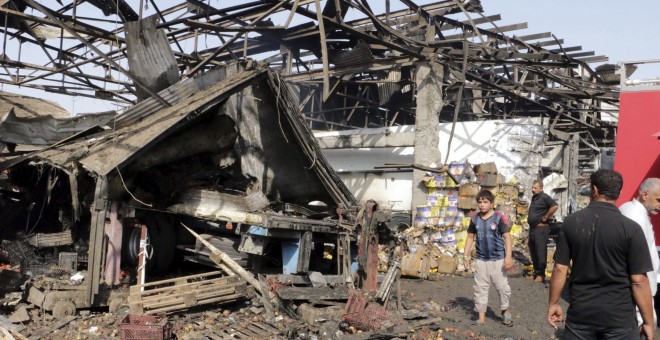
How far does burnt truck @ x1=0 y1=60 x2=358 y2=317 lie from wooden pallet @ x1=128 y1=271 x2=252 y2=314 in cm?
2

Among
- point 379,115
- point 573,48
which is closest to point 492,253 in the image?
point 573,48

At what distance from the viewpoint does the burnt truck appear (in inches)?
290

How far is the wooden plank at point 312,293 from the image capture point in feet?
23.6

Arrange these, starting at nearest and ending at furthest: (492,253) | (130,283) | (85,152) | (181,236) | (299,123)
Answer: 1. (492,253)
2. (85,152)
3. (130,283)
4. (299,123)
5. (181,236)

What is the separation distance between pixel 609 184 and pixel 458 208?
33.0ft

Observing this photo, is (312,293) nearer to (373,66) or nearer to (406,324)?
(406,324)

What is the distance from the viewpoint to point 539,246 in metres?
10.0

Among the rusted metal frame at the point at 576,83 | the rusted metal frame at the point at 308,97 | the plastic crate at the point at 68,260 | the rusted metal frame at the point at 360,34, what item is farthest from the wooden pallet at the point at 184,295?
the rusted metal frame at the point at 576,83

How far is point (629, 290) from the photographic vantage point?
3.63m

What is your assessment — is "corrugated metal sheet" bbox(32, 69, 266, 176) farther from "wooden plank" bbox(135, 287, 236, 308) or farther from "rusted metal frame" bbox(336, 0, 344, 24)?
"rusted metal frame" bbox(336, 0, 344, 24)

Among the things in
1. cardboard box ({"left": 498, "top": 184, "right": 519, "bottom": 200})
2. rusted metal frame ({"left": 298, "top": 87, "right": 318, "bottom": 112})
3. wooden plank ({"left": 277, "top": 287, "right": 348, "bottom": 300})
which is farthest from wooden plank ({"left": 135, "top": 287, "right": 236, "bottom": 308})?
rusted metal frame ({"left": 298, "top": 87, "right": 318, "bottom": 112})

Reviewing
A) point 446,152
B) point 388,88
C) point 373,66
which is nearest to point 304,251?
point 373,66

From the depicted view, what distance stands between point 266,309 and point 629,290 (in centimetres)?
491

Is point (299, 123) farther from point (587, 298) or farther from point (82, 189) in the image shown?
point (587, 298)
